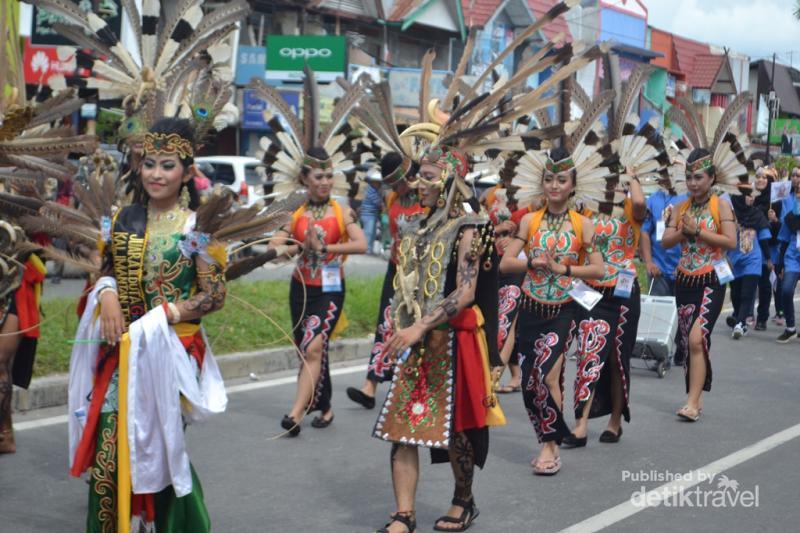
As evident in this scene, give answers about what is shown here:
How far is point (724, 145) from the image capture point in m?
8.90

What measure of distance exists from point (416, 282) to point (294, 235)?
2.90m

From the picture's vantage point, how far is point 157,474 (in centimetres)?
480

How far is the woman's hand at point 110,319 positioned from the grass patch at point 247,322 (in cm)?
339

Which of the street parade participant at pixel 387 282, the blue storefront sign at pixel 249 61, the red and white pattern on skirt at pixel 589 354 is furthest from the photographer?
the blue storefront sign at pixel 249 61

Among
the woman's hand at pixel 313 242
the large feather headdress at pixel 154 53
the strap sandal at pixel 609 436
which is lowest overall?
the strap sandal at pixel 609 436

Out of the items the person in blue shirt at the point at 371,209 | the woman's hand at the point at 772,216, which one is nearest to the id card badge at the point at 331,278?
the woman's hand at the point at 772,216

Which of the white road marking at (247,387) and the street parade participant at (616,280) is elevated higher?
the street parade participant at (616,280)

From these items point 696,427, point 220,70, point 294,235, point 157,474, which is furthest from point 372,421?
point 157,474

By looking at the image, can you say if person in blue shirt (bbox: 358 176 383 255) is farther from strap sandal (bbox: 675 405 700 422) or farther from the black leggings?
strap sandal (bbox: 675 405 700 422)

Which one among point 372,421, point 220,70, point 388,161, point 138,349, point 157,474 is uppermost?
point 220,70

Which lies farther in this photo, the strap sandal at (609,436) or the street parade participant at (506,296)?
the street parade participant at (506,296)

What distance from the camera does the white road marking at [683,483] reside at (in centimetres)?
591

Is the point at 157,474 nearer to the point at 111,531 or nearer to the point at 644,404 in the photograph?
the point at 111,531

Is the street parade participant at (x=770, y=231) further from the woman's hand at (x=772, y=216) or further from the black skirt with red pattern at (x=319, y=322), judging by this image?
the black skirt with red pattern at (x=319, y=322)
